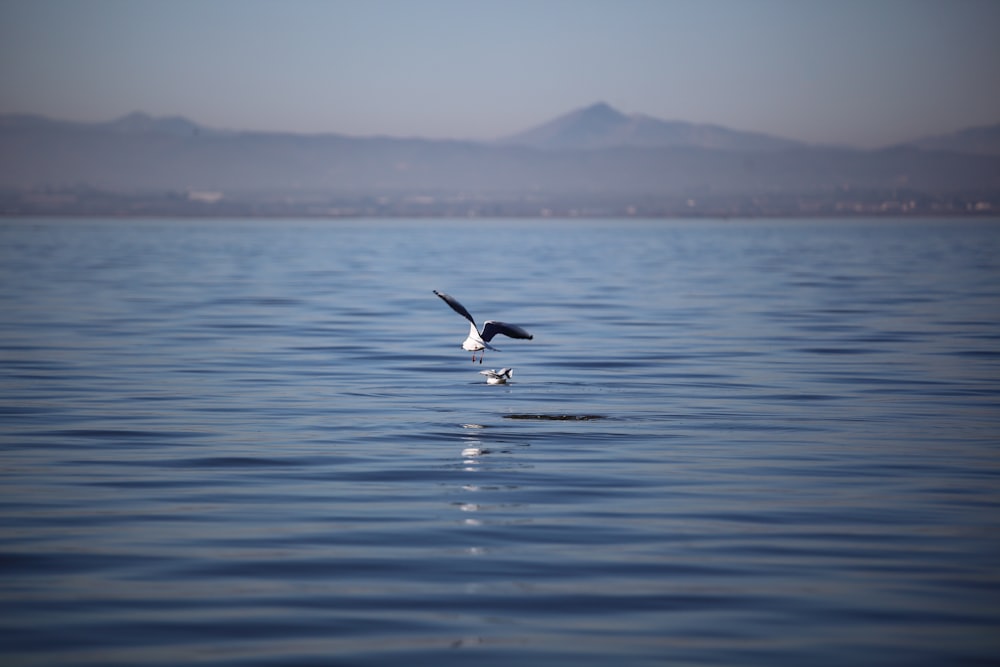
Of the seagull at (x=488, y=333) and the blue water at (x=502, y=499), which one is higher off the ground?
the seagull at (x=488, y=333)

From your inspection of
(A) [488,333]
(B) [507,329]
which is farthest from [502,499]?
(A) [488,333]

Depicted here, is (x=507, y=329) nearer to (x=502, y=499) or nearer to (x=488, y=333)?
(x=488, y=333)

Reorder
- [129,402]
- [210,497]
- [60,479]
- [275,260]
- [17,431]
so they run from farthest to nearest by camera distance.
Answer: [275,260]
[129,402]
[17,431]
[60,479]
[210,497]

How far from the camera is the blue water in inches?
379

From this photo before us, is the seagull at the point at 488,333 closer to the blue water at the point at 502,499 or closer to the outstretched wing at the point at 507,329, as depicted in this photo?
the outstretched wing at the point at 507,329

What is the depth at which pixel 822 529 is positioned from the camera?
1270cm

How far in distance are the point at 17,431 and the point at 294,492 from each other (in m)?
6.09

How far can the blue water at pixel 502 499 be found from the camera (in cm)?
962

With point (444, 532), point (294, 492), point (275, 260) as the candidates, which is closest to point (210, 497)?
point (294, 492)

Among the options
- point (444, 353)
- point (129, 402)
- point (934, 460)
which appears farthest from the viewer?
point (444, 353)

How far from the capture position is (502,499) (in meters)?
14.1

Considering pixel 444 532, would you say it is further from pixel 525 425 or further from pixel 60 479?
pixel 525 425

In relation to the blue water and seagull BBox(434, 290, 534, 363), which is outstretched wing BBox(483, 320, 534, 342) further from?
the blue water

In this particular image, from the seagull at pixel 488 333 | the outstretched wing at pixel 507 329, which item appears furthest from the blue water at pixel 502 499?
the outstretched wing at pixel 507 329
